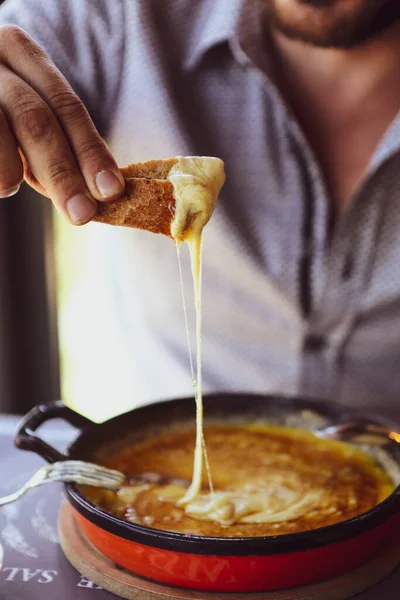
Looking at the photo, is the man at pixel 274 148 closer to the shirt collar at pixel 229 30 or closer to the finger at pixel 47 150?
the shirt collar at pixel 229 30

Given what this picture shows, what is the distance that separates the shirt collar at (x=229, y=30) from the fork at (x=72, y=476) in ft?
4.12

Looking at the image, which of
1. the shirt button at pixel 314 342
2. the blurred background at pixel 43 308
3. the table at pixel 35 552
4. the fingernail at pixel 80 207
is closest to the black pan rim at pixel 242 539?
the table at pixel 35 552

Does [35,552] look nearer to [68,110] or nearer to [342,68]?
[68,110]

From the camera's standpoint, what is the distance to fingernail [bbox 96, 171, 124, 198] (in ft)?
3.85

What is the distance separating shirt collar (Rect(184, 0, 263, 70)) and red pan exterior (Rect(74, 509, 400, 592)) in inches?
54.3

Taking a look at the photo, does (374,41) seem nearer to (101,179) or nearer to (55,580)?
(101,179)

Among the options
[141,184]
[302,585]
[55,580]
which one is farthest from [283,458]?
[141,184]

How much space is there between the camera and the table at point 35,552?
1.12m

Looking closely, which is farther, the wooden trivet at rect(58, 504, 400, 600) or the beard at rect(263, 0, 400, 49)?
the beard at rect(263, 0, 400, 49)

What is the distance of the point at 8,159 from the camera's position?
3.90 feet

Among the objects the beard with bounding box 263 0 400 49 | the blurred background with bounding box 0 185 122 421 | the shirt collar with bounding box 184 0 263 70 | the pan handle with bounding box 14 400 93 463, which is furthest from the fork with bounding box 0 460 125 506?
the blurred background with bounding box 0 185 122 421

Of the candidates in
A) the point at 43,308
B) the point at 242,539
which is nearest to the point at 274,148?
the point at 242,539

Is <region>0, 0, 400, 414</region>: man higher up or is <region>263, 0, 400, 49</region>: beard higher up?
<region>263, 0, 400, 49</region>: beard

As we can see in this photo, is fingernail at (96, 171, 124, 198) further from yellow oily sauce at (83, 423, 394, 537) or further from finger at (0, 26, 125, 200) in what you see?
yellow oily sauce at (83, 423, 394, 537)
